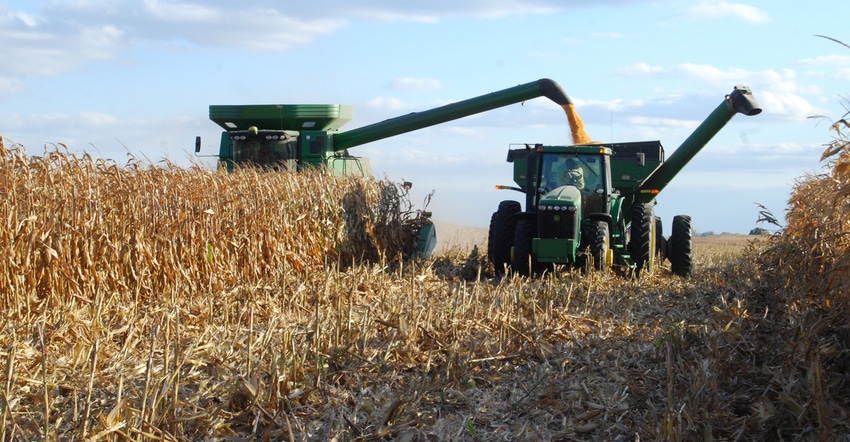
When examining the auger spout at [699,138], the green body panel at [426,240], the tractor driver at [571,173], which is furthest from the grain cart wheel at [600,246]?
the green body panel at [426,240]

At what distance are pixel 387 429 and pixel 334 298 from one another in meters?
3.91

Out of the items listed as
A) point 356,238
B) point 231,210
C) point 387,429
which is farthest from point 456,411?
point 356,238

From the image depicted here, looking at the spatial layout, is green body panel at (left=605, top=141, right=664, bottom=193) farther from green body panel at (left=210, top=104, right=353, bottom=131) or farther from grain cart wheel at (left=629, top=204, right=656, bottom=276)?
green body panel at (left=210, top=104, right=353, bottom=131)

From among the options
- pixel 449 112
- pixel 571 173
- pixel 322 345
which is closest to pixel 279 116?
pixel 449 112

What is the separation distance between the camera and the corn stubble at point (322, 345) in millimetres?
4570

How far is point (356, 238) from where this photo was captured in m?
12.4

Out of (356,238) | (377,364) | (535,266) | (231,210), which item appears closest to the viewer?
(377,364)

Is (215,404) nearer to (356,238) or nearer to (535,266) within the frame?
(535,266)

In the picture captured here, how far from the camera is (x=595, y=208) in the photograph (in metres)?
11.6

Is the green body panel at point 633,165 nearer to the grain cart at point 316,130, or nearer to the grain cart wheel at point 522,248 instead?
the grain cart at point 316,130

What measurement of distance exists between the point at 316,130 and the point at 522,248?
187 inches

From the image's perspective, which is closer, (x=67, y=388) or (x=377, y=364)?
(x=67, y=388)

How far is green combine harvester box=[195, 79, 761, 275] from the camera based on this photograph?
10781 mm

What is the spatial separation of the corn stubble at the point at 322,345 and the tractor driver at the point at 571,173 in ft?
6.44
